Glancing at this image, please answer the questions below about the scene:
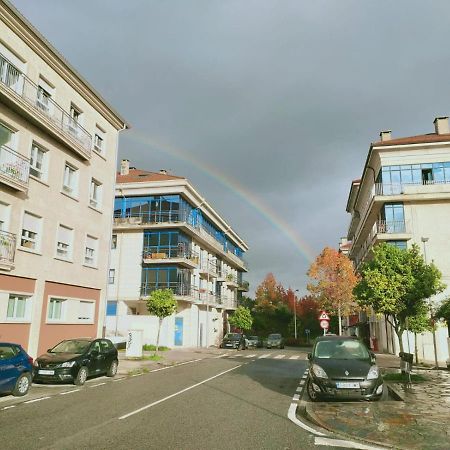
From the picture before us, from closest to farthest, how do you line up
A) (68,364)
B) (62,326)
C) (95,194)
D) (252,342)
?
1. (68,364)
2. (62,326)
3. (95,194)
4. (252,342)

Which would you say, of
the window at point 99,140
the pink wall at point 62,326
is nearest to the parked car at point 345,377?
the pink wall at point 62,326

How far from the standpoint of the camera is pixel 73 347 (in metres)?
15.1

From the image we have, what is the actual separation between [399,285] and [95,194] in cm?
1660

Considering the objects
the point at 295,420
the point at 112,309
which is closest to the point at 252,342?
the point at 112,309

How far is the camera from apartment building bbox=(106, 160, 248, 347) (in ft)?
128

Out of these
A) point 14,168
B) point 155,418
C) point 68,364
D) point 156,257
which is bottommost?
point 155,418

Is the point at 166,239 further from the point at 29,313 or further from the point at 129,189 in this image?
the point at 29,313

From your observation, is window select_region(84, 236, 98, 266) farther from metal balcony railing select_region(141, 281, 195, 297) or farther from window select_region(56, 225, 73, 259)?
metal balcony railing select_region(141, 281, 195, 297)

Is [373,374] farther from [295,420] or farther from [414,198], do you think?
[414,198]

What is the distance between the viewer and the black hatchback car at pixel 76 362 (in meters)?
13.6

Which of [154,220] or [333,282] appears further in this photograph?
[333,282]

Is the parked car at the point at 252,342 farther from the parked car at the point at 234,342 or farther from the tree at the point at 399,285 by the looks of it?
the tree at the point at 399,285

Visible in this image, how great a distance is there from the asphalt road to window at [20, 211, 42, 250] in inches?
295

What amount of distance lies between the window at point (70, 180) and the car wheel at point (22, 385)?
11809 mm
